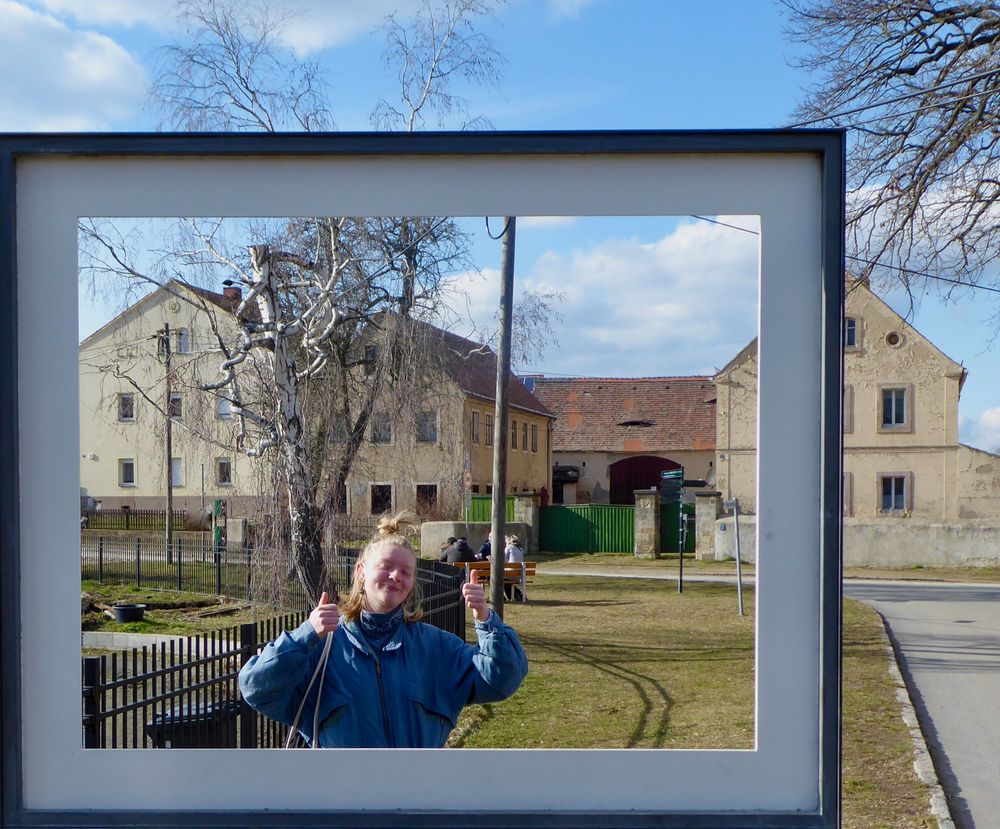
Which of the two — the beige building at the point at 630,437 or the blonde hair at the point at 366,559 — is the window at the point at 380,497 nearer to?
the blonde hair at the point at 366,559

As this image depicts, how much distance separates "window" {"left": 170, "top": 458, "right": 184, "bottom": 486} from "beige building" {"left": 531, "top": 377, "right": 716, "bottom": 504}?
810 cm

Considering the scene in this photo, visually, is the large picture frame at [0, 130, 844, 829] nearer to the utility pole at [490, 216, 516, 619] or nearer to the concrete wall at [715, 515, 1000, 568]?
the utility pole at [490, 216, 516, 619]

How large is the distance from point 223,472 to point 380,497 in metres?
1.93

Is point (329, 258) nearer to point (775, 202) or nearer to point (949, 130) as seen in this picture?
point (775, 202)

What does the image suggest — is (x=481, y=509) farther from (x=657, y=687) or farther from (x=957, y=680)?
(x=957, y=680)

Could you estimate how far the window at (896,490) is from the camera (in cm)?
3192

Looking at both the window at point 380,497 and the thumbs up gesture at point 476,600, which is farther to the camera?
the window at point 380,497

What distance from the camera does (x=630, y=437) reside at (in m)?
22.3

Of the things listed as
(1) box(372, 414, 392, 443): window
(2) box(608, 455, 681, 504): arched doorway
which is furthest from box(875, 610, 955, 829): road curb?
(2) box(608, 455, 681, 504): arched doorway

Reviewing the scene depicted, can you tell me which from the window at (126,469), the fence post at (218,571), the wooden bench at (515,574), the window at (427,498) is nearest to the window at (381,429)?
the window at (427,498)

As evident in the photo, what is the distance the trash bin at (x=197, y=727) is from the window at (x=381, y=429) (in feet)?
10.2

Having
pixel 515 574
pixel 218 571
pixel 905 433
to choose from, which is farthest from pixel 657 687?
pixel 905 433

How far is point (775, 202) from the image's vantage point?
2273 millimetres

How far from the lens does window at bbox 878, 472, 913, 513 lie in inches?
1257
